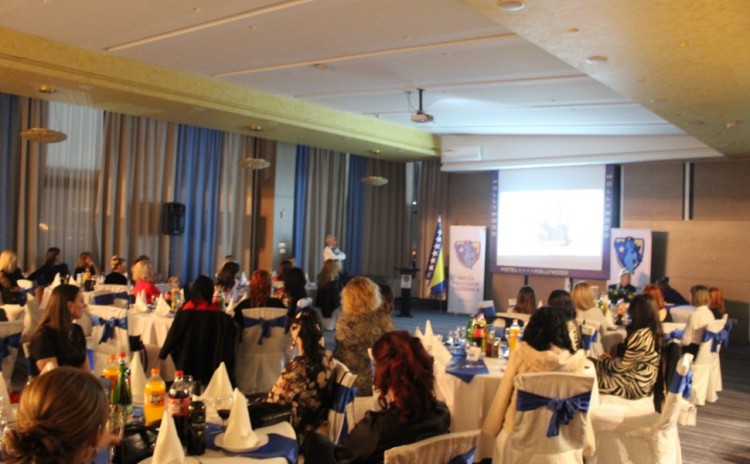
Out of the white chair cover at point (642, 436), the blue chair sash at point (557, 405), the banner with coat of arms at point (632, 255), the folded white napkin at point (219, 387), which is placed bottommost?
the white chair cover at point (642, 436)

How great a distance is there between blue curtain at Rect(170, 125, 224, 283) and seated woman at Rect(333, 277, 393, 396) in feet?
24.9

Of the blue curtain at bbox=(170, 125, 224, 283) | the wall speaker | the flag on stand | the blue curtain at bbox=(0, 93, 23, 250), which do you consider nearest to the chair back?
the blue curtain at bbox=(0, 93, 23, 250)

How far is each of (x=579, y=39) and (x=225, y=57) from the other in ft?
15.8

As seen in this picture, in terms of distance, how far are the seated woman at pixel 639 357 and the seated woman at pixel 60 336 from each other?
11.6 ft

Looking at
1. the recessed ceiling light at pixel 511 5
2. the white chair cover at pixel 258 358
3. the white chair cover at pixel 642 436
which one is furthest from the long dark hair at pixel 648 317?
the white chair cover at pixel 258 358

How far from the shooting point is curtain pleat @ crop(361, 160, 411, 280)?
15.4 meters

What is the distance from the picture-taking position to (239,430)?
264 centimetres

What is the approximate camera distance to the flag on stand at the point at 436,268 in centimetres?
1391

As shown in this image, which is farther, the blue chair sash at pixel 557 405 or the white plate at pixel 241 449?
the blue chair sash at pixel 557 405

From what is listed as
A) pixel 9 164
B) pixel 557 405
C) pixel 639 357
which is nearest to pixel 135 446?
pixel 557 405

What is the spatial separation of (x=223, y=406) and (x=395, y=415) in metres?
1.03

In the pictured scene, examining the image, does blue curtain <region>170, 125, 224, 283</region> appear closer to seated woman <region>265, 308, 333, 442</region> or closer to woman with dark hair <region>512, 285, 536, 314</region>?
woman with dark hair <region>512, 285, 536, 314</region>

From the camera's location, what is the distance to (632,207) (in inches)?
476

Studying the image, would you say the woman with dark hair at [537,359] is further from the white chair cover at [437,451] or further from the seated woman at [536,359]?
the white chair cover at [437,451]
